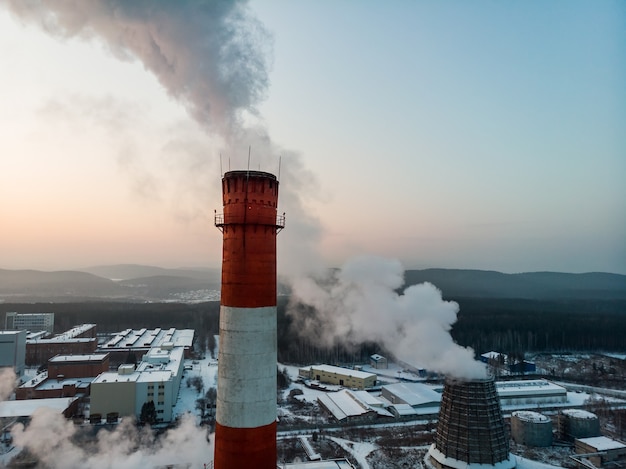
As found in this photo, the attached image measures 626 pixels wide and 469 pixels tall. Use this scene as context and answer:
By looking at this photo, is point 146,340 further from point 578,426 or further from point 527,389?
point 578,426

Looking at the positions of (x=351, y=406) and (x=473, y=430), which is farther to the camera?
(x=351, y=406)

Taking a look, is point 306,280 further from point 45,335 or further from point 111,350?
point 45,335

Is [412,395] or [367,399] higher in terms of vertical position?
[412,395]

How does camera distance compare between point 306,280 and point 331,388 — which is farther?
point 331,388

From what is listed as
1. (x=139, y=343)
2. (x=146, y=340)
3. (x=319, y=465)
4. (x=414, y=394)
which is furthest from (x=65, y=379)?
(x=414, y=394)

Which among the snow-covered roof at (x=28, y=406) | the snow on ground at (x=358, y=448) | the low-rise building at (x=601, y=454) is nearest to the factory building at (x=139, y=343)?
the snow-covered roof at (x=28, y=406)

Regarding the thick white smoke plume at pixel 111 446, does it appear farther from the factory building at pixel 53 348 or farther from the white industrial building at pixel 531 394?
the white industrial building at pixel 531 394

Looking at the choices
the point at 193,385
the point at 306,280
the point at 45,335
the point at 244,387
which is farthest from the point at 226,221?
the point at 45,335
